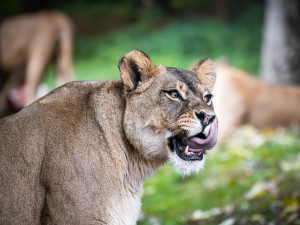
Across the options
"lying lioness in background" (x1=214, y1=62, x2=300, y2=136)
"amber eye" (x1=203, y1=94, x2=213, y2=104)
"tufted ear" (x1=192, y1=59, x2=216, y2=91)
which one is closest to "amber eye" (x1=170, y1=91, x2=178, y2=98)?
"amber eye" (x1=203, y1=94, x2=213, y2=104)

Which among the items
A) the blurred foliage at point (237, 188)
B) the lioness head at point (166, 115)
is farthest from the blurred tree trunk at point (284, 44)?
the lioness head at point (166, 115)

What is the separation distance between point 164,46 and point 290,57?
6003mm

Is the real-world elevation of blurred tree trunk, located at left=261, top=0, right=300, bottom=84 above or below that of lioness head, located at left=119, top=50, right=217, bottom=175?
above

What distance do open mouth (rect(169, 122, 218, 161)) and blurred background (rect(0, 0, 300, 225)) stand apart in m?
2.16

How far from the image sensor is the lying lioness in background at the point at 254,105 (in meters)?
10.9

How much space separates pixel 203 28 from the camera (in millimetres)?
18438

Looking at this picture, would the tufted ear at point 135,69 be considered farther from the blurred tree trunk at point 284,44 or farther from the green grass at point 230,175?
the blurred tree trunk at point 284,44

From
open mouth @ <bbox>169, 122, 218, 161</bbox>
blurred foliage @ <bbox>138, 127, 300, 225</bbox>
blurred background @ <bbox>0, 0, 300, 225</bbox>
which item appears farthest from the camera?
blurred background @ <bbox>0, 0, 300, 225</bbox>

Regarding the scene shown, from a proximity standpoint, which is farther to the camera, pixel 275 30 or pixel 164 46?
pixel 164 46

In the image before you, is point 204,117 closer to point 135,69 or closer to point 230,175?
point 135,69

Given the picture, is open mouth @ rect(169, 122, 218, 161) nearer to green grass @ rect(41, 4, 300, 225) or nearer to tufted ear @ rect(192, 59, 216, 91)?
tufted ear @ rect(192, 59, 216, 91)

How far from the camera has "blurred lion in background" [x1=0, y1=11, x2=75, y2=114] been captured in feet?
40.5

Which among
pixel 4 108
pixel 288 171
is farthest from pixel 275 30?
pixel 4 108

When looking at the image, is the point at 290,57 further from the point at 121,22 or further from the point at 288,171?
the point at 121,22
